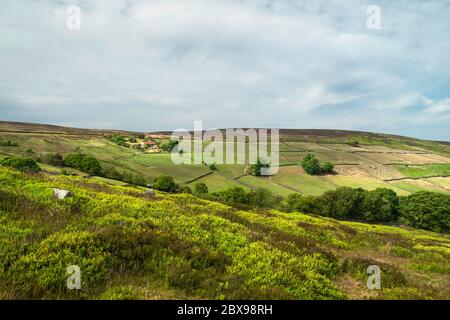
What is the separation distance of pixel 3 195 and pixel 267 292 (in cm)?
954

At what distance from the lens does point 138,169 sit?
102688mm

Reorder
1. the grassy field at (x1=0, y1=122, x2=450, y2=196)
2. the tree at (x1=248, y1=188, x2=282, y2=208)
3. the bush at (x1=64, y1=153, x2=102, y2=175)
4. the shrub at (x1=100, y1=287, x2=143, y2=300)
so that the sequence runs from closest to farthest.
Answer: the shrub at (x1=100, y1=287, x2=143, y2=300) → the tree at (x1=248, y1=188, x2=282, y2=208) → the bush at (x1=64, y1=153, x2=102, y2=175) → the grassy field at (x1=0, y1=122, x2=450, y2=196)

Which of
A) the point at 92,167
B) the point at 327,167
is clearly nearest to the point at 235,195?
the point at 92,167

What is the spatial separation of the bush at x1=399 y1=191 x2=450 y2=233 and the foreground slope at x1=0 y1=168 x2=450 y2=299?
86.4 m

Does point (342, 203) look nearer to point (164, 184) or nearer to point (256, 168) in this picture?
point (256, 168)

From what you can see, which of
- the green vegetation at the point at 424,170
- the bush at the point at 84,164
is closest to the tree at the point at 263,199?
the bush at the point at 84,164

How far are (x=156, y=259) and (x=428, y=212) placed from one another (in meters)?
97.8

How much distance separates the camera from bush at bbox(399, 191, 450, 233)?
8012 cm

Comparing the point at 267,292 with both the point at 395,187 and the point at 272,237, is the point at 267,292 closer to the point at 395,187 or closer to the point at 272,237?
the point at 272,237

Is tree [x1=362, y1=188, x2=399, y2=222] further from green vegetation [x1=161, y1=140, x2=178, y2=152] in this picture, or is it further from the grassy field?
green vegetation [x1=161, y1=140, x2=178, y2=152]

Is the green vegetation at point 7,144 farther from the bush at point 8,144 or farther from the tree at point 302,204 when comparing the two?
the tree at point 302,204

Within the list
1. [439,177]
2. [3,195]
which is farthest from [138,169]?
[439,177]

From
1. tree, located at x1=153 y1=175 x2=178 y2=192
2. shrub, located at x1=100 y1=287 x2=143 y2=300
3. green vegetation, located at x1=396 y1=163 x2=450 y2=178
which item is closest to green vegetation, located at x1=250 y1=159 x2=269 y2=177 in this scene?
tree, located at x1=153 y1=175 x2=178 y2=192
